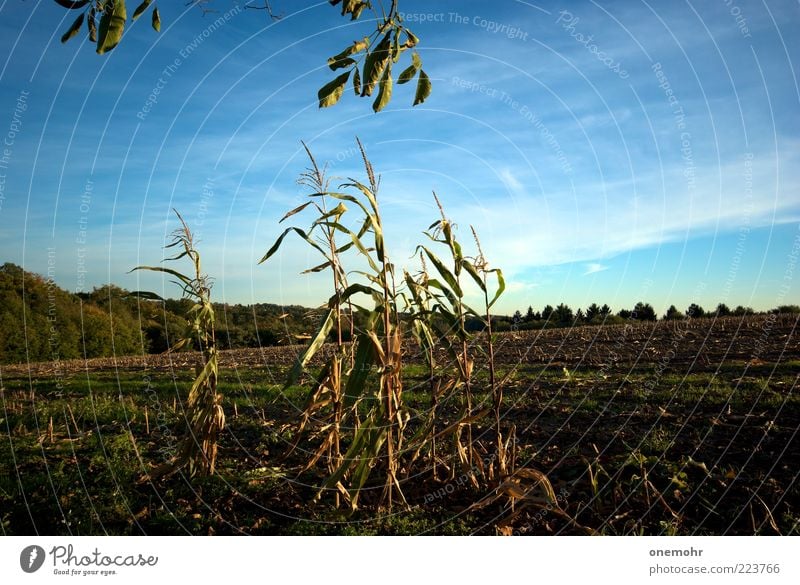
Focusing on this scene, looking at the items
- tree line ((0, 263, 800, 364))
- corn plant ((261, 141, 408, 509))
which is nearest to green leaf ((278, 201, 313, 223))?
corn plant ((261, 141, 408, 509))

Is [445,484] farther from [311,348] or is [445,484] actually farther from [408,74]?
[408,74]

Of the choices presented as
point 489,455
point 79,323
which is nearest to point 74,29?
point 489,455

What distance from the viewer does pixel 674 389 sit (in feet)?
26.1

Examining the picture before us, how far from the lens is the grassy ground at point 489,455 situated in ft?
14.3

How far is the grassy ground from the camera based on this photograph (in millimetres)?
4352

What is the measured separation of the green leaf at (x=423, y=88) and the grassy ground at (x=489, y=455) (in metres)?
2.63

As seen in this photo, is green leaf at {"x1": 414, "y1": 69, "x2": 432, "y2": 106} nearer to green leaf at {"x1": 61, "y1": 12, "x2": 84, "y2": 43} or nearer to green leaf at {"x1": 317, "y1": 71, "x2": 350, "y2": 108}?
green leaf at {"x1": 317, "y1": 71, "x2": 350, "y2": 108}

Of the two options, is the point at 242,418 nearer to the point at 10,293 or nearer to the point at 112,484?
the point at 112,484

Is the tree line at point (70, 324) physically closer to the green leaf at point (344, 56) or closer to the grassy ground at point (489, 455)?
the grassy ground at point (489, 455)

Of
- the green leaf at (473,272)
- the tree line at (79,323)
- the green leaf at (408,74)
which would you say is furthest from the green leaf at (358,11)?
the tree line at (79,323)

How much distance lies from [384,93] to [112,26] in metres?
1.62

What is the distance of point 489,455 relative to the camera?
5.69 metres

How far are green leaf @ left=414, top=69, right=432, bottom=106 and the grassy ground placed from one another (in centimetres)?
263
